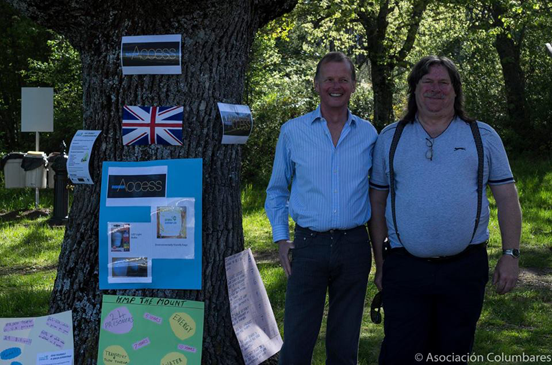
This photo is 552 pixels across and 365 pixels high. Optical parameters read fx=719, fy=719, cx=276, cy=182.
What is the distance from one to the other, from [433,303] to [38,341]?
2.23m

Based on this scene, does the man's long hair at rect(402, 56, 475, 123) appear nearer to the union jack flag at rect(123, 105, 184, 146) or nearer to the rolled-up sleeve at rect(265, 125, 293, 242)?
the rolled-up sleeve at rect(265, 125, 293, 242)

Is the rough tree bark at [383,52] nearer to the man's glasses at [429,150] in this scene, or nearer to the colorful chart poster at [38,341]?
the man's glasses at [429,150]

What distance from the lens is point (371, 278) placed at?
7.91 m

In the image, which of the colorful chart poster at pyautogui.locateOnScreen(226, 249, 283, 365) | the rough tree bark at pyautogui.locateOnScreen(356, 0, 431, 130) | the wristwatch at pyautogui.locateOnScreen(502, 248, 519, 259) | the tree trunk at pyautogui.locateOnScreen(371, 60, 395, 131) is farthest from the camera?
the tree trunk at pyautogui.locateOnScreen(371, 60, 395, 131)

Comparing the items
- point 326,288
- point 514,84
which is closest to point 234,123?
point 326,288

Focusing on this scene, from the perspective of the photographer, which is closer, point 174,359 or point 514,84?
point 174,359

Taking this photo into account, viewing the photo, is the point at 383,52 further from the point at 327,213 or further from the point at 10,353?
the point at 10,353

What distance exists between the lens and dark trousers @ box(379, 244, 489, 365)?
3.60 meters

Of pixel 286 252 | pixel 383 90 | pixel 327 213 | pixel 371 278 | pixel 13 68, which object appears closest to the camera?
pixel 327 213

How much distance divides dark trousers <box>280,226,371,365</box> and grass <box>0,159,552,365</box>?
1285mm

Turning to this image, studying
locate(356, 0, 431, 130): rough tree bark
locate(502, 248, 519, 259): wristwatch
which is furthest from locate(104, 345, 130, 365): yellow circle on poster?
locate(356, 0, 431, 130): rough tree bark

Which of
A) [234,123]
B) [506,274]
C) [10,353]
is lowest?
[10,353]

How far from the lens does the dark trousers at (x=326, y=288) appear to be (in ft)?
12.7

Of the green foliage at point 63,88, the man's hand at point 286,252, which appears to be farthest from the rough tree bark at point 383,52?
the man's hand at point 286,252
